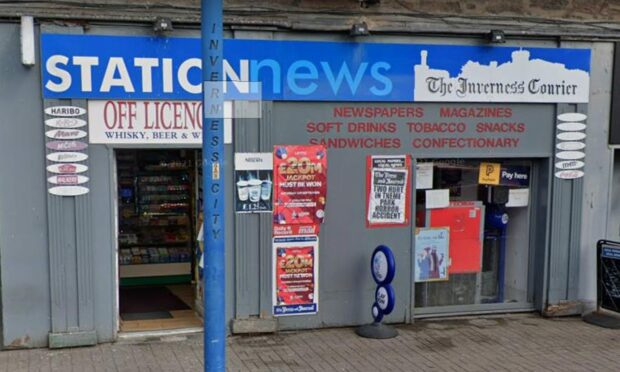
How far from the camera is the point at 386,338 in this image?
732 centimetres

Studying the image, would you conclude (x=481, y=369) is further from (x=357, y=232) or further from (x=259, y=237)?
(x=259, y=237)

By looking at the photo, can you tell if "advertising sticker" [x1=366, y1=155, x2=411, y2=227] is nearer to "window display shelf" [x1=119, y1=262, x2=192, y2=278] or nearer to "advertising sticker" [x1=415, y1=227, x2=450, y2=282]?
"advertising sticker" [x1=415, y1=227, x2=450, y2=282]

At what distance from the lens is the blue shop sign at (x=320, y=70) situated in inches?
265

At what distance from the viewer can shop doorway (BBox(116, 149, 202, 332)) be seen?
9539 millimetres

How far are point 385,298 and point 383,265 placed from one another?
0.36 metres

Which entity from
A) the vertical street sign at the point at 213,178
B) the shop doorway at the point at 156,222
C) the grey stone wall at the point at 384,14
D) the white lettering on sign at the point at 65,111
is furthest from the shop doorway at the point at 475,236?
the white lettering on sign at the point at 65,111

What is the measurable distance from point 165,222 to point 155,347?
128 inches

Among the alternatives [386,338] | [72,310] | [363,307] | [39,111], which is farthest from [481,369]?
[39,111]

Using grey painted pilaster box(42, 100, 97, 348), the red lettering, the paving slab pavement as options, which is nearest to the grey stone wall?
the red lettering

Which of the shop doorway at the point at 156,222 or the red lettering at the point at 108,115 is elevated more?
the red lettering at the point at 108,115

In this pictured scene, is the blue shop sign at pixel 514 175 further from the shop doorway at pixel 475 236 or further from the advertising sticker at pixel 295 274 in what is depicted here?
the advertising sticker at pixel 295 274

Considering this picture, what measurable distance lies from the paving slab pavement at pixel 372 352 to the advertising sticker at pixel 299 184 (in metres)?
1.33

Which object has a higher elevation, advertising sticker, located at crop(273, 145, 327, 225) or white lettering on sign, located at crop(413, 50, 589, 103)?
white lettering on sign, located at crop(413, 50, 589, 103)

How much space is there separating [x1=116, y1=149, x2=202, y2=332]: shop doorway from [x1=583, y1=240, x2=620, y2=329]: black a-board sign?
533 cm
